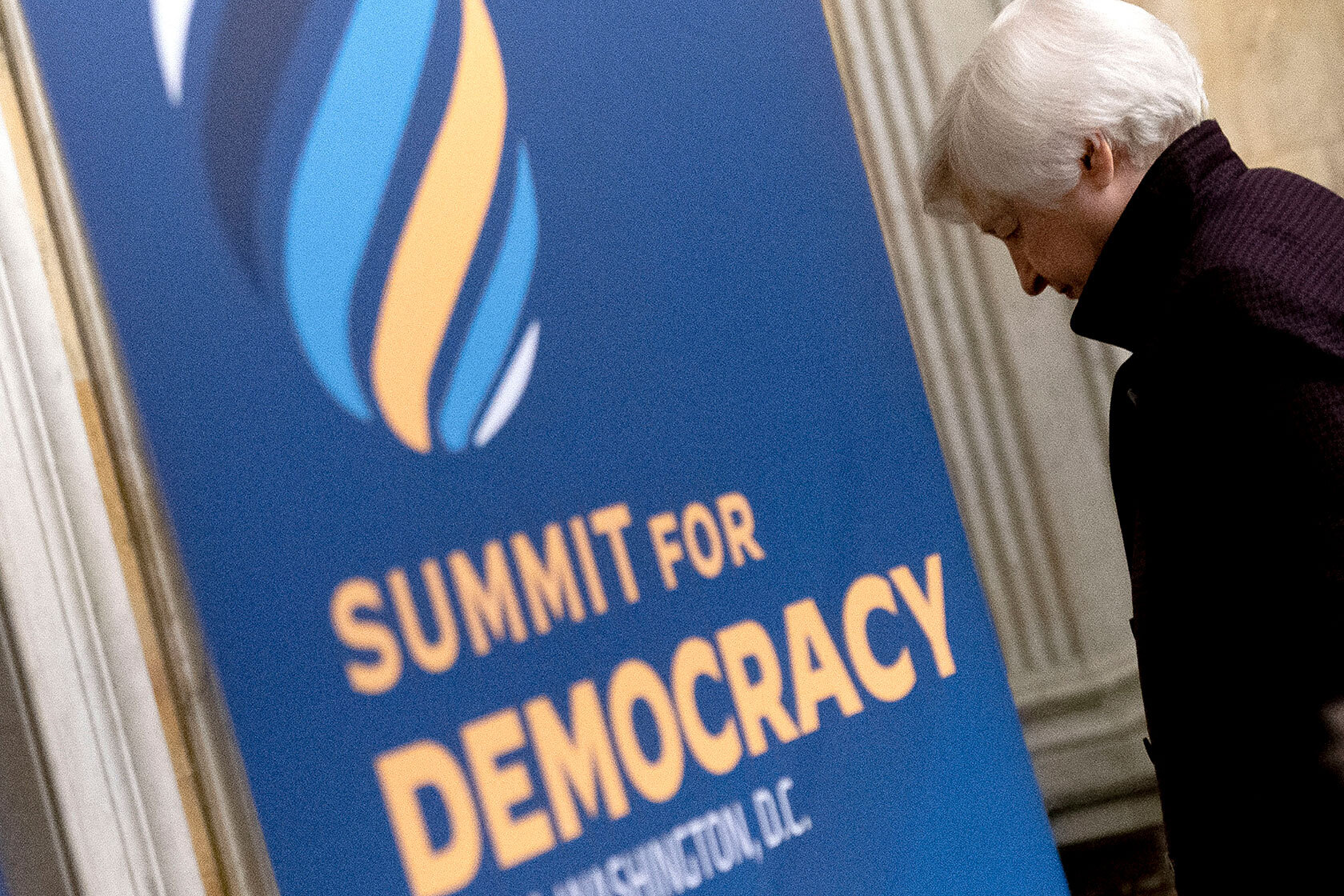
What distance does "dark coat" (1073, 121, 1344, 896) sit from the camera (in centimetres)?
135

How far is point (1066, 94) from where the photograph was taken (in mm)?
1614

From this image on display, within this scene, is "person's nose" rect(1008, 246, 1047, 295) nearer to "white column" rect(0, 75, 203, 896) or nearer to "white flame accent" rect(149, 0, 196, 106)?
"white flame accent" rect(149, 0, 196, 106)

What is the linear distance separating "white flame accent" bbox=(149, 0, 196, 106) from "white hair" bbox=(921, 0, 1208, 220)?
911mm

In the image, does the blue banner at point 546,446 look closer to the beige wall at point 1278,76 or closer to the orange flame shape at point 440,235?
the orange flame shape at point 440,235

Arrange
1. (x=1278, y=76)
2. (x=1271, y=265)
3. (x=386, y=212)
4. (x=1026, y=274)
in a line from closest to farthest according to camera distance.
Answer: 1. (x=1271, y=265)
2. (x=386, y=212)
3. (x=1026, y=274)
4. (x=1278, y=76)

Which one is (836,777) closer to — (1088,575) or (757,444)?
(757,444)

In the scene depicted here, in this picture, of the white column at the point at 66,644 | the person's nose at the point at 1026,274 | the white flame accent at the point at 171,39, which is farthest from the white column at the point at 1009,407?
the white column at the point at 66,644

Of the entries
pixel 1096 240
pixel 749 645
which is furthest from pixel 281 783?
pixel 1096 240

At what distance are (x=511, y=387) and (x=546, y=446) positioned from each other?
3.3 inches

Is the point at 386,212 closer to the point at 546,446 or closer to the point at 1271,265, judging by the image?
the point at 546,446

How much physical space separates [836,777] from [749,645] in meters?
0.23

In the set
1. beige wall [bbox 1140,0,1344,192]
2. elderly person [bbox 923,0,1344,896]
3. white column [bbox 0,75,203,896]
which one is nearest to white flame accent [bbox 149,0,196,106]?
white column [bbox 0,75,203,896]

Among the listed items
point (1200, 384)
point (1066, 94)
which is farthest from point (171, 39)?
point (1200, 384)

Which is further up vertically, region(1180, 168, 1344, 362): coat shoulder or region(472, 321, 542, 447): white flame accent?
region(472, 321, 542, 447): white flame accent
